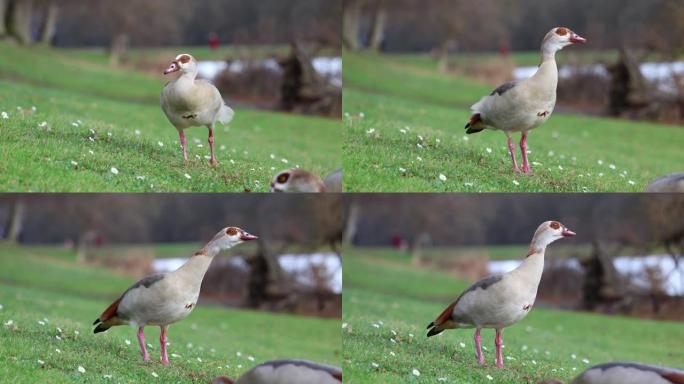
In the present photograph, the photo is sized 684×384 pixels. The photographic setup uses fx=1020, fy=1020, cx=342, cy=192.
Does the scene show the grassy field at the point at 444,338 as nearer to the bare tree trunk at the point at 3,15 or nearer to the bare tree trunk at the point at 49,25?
the bare tree trunk at the point at 49,25

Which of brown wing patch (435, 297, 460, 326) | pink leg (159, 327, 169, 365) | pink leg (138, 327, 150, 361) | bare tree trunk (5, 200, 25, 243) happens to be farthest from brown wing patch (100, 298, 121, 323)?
bare tree trunk (5, 200, 25, 243)

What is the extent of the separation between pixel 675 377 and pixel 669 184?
8.01ft

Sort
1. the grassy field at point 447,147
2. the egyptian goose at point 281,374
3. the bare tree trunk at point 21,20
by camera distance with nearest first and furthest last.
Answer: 1. the egyptian goose at point 281,374
2. the grassy field at point 447,147
3. the bare tree trunk at point 21,20

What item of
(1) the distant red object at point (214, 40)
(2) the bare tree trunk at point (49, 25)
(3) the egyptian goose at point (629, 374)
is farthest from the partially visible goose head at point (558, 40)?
(2) the bare tree trunk at point (49, 25)

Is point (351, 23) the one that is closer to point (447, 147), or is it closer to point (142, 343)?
point (447, 147)

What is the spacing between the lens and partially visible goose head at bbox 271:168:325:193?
9.50 meters

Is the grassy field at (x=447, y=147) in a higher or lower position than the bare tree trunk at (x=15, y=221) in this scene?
higher

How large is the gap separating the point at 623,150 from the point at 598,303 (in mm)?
2476

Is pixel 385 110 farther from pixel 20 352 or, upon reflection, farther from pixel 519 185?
pixel 20 352

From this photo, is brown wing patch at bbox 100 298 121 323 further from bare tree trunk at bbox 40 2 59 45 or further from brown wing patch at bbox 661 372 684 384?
bare tree trunk at bbox 40 2 59 45

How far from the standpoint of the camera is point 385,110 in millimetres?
10555

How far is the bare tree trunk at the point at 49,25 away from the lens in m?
12.4

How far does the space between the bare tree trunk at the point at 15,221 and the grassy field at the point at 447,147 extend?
5300mm

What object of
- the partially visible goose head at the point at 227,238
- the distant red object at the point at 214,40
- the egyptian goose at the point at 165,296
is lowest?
the egyptian goose at the point at 165,296
